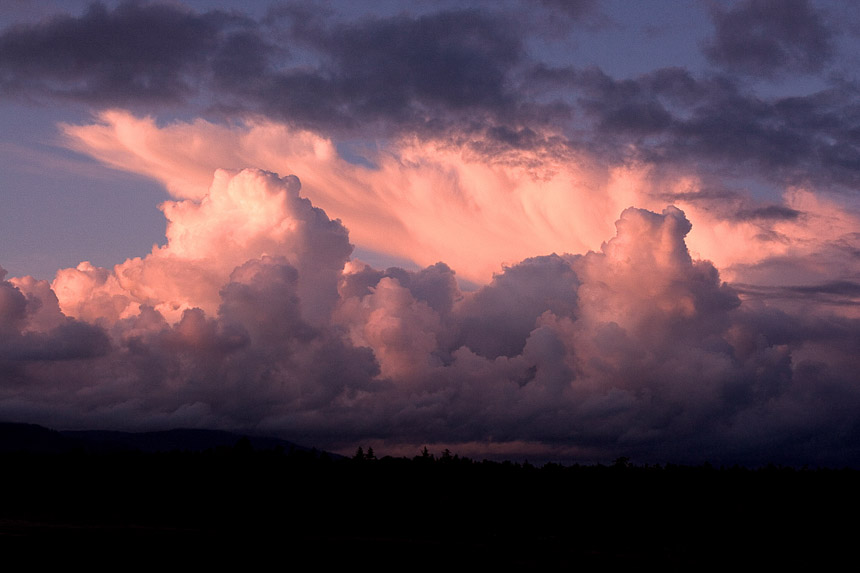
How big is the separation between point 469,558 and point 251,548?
120 ft

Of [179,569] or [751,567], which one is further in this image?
[751,567]

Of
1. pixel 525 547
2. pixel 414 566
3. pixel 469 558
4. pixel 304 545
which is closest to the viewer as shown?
pixel 414 566

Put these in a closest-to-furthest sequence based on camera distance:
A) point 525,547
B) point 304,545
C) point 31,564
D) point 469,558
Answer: point 31,564
point 469,558
point 304,545
point 525,547

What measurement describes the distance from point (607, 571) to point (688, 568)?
20126 millimetres

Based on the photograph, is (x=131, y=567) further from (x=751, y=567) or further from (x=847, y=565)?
(x=847, y=565)

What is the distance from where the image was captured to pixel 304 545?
17038cm

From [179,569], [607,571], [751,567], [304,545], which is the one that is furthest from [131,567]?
[751,567]

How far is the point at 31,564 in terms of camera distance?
403 feet

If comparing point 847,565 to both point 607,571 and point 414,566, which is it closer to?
point 607,571

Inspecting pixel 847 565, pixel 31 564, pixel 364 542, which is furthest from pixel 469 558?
pixel 847 565

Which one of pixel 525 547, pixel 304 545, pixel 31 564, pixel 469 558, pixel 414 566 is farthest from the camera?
A: pixel 525 547

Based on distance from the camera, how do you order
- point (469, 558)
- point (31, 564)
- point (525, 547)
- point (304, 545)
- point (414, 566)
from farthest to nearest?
point (525, 547), point (304, 545), point (469, 558), point (414, 566), point (31, 564)

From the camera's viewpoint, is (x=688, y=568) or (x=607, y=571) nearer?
(x=607, y=571)

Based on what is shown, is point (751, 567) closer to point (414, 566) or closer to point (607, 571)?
point (607, 571)
